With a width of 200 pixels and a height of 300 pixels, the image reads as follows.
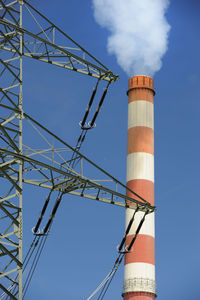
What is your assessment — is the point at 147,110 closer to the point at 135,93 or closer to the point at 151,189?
the point at 135,93

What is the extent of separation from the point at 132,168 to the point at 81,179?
1963cm

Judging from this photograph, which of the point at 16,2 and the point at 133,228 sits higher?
the point at 16,2

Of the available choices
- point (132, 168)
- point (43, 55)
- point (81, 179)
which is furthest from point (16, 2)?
point (132, 168)

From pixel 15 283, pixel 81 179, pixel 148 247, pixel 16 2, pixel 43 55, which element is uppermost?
pixel 16 2

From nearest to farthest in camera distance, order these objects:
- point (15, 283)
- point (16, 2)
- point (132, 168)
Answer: point (15, 283) < point (16, 2) < point (132, 168)

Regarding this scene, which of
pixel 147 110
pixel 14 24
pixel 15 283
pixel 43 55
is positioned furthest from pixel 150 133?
pixel 15 283

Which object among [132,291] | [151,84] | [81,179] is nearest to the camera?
[81,179]

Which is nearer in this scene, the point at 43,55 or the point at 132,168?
the point at 43,55

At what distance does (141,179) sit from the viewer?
39969 mm

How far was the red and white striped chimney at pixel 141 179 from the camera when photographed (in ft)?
124

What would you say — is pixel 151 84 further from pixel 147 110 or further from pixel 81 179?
pixel 81 179

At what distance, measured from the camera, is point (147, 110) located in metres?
42.2

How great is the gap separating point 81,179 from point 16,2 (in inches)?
330

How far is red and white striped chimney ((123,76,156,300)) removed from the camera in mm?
37875
